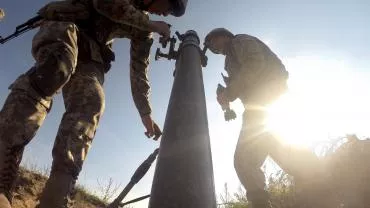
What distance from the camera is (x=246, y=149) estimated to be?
14.7 feet

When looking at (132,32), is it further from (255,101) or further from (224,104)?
(224,104)

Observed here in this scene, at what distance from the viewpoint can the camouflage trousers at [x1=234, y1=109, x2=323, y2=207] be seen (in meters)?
4.04

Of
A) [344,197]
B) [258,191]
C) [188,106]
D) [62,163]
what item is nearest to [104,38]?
[62,163]

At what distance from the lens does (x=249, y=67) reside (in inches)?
190

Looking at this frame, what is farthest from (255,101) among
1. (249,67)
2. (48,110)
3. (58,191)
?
(58,191)

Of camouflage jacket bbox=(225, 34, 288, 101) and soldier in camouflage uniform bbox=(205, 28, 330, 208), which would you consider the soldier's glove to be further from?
camouflage jacket bbox=(225, 34, 288, 101)

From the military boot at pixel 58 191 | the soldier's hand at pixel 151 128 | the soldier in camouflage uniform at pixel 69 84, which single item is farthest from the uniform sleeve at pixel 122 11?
the military boot at pixel 58 191

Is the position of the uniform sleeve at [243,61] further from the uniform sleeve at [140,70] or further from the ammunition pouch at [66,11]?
the ammunition pouch at [66,11]

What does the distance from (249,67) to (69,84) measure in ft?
9.23

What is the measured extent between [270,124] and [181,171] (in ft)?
11.8

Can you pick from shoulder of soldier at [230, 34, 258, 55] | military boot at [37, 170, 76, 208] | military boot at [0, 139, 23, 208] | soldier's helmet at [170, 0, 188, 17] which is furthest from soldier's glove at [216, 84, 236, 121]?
military boot at [0, 139, 23, 208]

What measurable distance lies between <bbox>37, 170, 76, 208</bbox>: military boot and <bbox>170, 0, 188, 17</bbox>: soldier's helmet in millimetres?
1958

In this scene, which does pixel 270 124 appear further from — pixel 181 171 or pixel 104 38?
pixel 181 171

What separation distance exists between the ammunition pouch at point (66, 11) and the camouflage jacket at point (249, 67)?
262 centimetres
